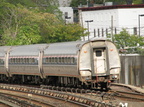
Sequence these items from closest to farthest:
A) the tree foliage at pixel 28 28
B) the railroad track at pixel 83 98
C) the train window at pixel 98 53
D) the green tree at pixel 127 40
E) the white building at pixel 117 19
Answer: the railroad track at pixel 83 98, the train window at pixel 98 53, the tree foliage at pixel 28 28, the green tree at pixel 127 40, the white building at pixel 117 19

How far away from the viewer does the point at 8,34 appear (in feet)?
197

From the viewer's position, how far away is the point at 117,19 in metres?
82.8

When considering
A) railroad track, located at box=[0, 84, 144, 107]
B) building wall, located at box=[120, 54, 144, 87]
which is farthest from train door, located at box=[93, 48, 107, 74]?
building wall, located at box=[120, 54, 144, 87]

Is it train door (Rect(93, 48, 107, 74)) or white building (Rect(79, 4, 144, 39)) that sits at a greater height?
→ white building (Rect(79, 4, 144, 39))

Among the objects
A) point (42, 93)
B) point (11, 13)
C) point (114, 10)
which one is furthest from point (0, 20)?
point (42, 93)

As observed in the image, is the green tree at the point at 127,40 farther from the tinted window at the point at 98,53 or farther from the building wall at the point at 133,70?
the tinted window at the point at 98,53

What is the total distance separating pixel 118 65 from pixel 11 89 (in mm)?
→ 8562

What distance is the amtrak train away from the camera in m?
29.0

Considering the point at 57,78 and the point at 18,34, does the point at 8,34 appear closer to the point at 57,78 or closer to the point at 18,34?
the point at 18,34

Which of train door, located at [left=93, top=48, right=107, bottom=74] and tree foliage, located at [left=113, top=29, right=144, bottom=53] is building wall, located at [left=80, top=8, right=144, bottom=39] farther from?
train door, located at [left=93, top=48, right=107, bottom=74]

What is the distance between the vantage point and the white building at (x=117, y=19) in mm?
82438

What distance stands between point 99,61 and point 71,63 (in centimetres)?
175

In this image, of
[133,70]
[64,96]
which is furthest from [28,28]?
[64,96]

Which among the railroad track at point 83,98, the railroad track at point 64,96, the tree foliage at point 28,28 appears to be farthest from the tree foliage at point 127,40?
the railroad track at point 83,98
